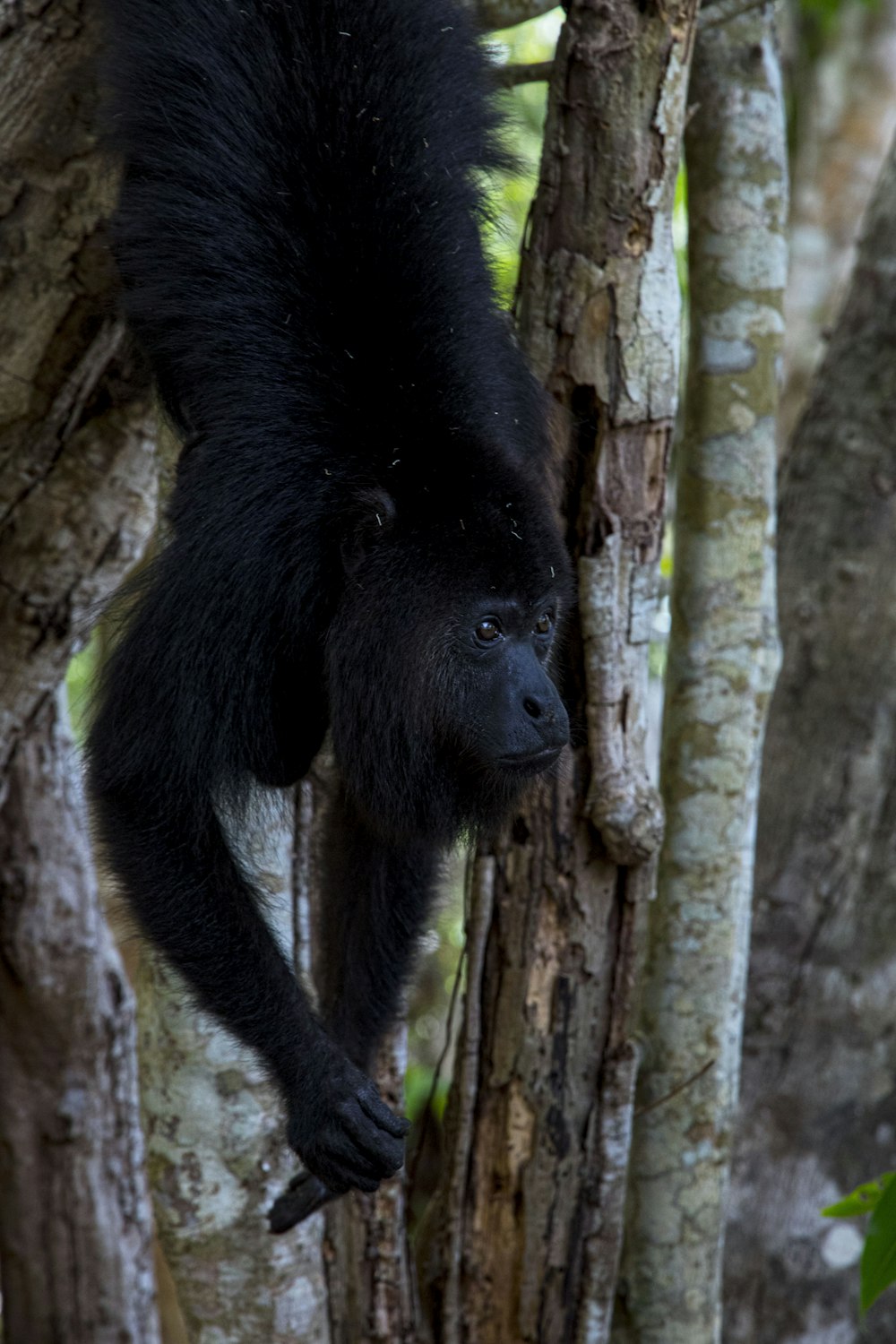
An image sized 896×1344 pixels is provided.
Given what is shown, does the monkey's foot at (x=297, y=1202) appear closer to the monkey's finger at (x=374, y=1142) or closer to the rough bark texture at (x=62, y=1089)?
the monkey's finger at (x=374, y=1142)

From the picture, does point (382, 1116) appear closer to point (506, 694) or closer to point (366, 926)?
point (366, 926)

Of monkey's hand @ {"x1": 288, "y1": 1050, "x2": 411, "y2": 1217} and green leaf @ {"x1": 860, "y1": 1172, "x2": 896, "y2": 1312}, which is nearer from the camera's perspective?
green leaf @ {"x1": 860, "y1": 1172, "x2": 896, "y2": 1312}

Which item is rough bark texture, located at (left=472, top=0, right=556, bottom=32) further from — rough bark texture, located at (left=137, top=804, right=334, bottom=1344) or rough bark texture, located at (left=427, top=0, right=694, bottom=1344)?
rough bark texture, located at (left=137, top=804, right=334, bottom=1344)

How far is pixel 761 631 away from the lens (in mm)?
3080

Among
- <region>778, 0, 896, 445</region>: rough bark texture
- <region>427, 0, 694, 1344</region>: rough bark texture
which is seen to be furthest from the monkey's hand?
<region>778, 0, 896, 445</region>: rough bark texture

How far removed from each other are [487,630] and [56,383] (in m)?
1.45

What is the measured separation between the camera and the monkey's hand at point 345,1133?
2412 millimetres

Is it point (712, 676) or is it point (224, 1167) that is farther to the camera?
point (712, 676)

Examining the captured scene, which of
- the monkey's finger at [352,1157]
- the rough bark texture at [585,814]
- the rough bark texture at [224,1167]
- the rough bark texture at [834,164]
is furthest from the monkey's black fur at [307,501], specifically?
the rough bark texture at [834,164]

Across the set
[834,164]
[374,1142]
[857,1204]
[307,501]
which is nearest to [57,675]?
[307,501]

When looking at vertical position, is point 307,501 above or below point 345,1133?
above

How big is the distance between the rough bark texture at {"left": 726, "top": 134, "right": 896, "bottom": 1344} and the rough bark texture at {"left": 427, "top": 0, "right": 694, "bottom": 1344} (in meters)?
1.26

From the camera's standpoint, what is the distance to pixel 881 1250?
6.17 ft

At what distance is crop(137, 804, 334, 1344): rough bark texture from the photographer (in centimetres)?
280
